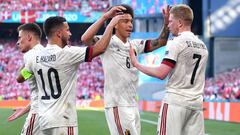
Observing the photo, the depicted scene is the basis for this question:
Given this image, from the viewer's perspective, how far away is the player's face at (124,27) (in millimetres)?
6884

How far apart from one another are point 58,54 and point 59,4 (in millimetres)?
42238

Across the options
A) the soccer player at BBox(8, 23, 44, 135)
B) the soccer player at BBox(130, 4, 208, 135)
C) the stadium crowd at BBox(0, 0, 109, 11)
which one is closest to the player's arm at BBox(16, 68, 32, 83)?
the soccer player at BBox(8, 23, 44, 135)

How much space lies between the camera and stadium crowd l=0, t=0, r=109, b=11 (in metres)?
47.0

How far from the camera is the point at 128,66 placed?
22.7 feet

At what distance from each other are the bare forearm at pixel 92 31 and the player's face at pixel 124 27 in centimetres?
66

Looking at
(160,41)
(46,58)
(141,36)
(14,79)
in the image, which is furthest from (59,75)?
(14,79)

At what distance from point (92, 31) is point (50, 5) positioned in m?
42.1

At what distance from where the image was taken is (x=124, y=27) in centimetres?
696

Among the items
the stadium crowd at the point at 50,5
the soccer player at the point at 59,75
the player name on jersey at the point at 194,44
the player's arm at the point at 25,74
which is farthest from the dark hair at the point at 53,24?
the stadium crowd at the point at 50,5

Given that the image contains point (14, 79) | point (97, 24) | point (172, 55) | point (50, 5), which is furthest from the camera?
point (50, 5)

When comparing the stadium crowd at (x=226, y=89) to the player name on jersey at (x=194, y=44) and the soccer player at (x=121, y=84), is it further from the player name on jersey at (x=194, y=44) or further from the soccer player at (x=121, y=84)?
the player name on jersey at (x=194, y=44)

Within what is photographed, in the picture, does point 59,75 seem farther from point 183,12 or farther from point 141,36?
point 141,36

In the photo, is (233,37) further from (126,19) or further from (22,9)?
A: (126,19)

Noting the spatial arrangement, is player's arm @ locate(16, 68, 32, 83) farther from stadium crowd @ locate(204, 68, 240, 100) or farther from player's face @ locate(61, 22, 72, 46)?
stadium crowd @ locate(204, 68, 240, 100)
